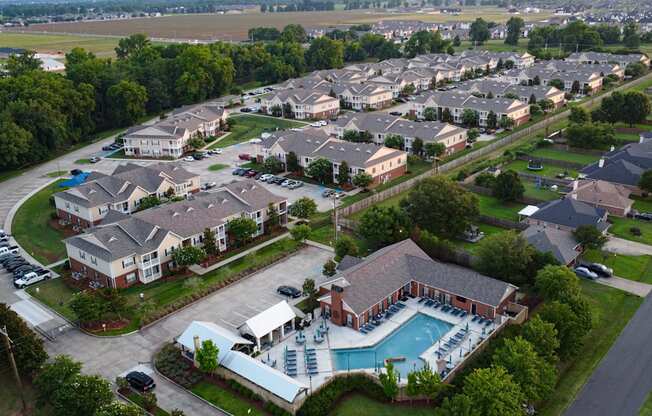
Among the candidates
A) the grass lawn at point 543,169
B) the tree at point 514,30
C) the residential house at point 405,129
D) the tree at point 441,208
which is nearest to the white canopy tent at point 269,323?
the tree at point 441,208

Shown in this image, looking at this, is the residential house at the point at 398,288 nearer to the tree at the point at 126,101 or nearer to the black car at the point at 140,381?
the black car at the point at 140,381

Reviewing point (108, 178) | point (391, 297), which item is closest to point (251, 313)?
point (391, 297)

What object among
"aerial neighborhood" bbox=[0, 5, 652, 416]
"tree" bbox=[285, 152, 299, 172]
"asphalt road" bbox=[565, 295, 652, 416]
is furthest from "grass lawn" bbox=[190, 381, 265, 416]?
"tree" bbox=[285, 152, 299, 172]

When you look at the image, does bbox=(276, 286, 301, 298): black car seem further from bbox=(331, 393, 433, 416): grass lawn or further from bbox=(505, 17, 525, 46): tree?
bbox=(505, 17, 525, 46): tree

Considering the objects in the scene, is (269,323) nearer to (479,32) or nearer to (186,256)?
(186,256)

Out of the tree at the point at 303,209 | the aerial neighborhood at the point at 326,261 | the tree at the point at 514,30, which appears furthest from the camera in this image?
the tree at the point at 514,30

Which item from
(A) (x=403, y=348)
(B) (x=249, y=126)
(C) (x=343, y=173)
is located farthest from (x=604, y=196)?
(B) (x=249, y=126)
